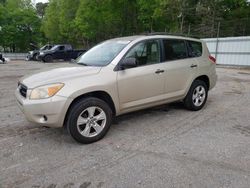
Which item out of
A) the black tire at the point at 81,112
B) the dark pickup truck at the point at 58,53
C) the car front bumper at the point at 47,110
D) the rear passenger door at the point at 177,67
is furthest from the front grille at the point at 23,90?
the dark pickup truck at the point at 58,53

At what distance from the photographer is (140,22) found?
28781mm

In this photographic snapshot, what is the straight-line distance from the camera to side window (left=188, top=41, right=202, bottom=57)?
570 centimetres

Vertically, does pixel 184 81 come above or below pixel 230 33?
below

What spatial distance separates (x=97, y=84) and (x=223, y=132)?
2.42 m

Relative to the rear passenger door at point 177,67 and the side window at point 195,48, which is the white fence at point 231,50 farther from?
the rear passenger door at point 177,67

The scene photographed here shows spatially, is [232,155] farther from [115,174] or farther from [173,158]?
[115,174]

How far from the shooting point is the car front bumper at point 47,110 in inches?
147

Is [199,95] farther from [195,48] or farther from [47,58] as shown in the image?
[47,58]

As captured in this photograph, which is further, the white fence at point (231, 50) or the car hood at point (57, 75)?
the white fence at point (231, 50)

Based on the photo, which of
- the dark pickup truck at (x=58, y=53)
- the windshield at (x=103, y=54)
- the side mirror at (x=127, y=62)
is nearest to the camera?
the side mirror at (x=127, y=62)

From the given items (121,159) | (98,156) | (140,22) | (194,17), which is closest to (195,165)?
(121,159)

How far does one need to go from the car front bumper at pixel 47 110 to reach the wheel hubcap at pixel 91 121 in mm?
311

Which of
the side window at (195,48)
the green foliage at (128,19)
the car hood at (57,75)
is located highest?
the green foliage at (128,19)

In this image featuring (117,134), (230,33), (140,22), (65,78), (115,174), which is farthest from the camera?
(140,22)
